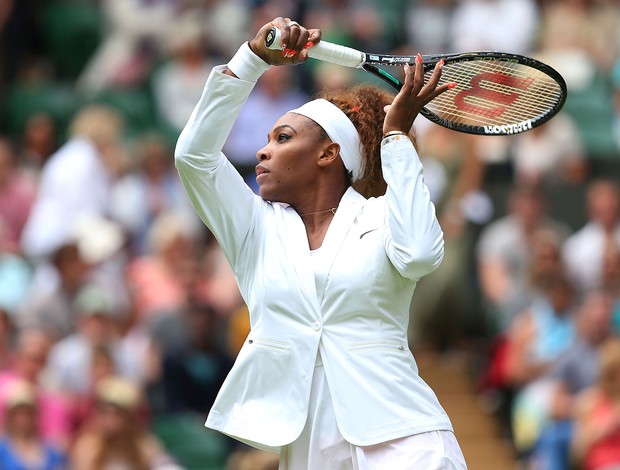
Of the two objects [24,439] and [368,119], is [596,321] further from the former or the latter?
[368,119]

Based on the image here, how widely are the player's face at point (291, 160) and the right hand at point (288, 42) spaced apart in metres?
0.26

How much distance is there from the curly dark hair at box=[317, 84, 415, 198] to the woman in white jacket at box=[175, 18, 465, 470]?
7.8 inches

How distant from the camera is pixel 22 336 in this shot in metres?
8.19

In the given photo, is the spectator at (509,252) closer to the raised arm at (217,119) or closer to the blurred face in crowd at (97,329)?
the blurred face in crowd at (97,329)

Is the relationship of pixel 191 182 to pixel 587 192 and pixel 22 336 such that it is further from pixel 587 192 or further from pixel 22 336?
pixel 587 192

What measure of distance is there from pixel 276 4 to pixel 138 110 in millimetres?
1587

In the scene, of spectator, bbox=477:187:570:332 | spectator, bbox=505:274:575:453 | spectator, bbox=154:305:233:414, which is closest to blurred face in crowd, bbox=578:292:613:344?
spectator, bbox=505:274:575:453

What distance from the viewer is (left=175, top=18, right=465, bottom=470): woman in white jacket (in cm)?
388

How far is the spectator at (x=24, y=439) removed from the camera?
722cm

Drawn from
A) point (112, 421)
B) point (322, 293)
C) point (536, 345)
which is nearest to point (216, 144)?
point (322, 293)

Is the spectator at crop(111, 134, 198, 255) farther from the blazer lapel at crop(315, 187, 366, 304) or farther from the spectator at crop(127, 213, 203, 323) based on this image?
the blazer lapel at crop(315, 187, 366, 304)

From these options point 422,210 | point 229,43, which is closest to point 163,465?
point 422,210

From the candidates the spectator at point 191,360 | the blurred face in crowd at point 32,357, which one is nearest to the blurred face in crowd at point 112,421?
the blurred face in crowd at point 32,357

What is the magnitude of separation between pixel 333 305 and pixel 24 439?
376 cm
